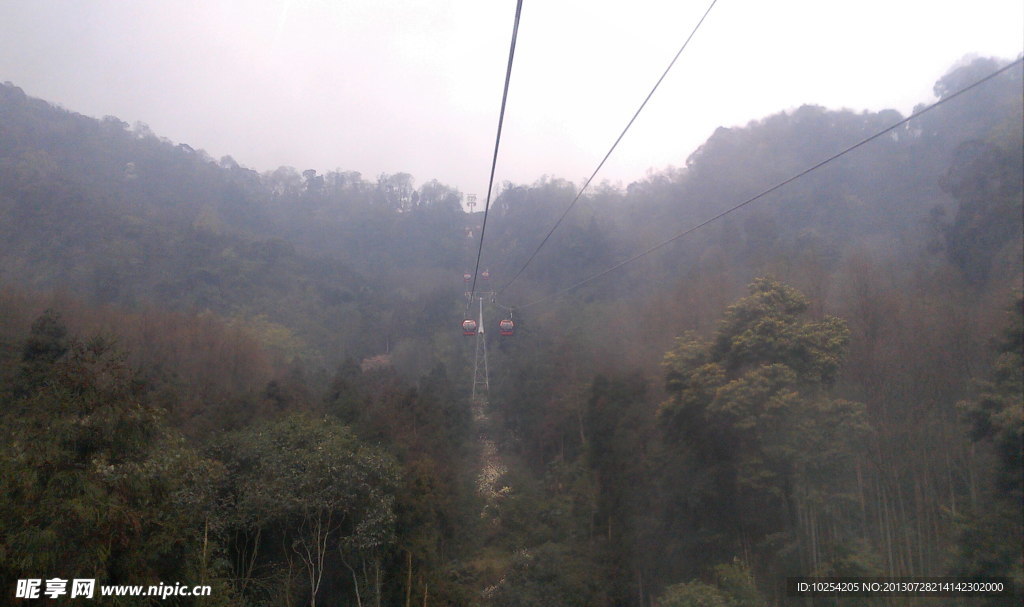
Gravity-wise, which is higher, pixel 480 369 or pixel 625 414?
pixel 480 369

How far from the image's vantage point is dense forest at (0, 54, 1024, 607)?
202 inches

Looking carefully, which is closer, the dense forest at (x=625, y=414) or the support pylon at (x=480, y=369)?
the dense forest at (x=625, y=414)

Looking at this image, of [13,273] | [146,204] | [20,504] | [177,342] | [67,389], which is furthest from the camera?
[146,204]

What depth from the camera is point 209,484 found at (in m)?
8.14

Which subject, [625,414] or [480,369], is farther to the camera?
[480,369]

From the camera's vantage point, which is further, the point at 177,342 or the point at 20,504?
the point at 177,342

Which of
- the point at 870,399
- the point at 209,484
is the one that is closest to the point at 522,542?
the point at 209,484

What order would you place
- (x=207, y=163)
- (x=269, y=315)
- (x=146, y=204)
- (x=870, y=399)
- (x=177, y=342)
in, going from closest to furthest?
(x=870, y=399) → (x=177, y=342) → (x=269, y=315) → (x=146, y=204) → (x=207, y=163)

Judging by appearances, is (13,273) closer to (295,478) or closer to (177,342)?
(177,342)

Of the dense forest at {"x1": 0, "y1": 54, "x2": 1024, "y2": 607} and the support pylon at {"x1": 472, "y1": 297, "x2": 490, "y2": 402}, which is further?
the support pylon at {"x1": 472, "y1": 297, "x2": 490, "y2": 402}

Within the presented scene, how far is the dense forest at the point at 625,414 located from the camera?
5.14 meters

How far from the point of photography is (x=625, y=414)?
11742mm

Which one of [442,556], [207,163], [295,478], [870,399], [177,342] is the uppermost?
[207,163]

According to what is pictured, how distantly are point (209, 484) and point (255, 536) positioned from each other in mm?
1378
